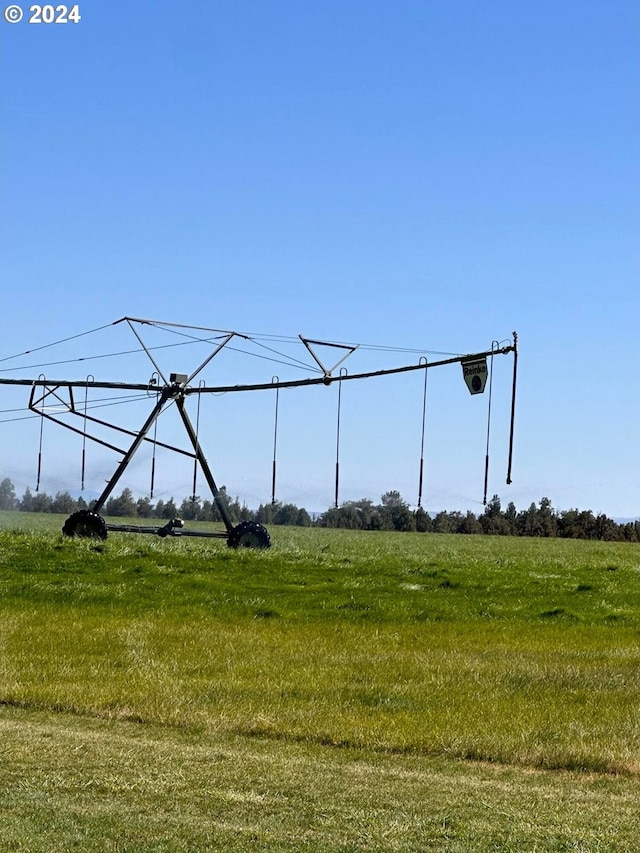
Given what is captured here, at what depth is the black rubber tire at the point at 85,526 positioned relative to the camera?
38281 millimetres

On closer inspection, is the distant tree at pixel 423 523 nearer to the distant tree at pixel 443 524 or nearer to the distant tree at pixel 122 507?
the distant tree at pixel 443 524

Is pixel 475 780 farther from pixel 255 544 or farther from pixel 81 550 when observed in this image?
pixel 255 544

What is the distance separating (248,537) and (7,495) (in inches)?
1562

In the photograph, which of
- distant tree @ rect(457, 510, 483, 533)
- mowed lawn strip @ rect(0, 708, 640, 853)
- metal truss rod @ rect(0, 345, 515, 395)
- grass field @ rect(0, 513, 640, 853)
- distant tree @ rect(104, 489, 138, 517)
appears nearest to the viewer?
mowed lawn strip @ rect(0, 708, 640, 853)

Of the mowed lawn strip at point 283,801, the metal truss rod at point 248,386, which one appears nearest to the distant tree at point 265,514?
the metal truss rod at point 248,386

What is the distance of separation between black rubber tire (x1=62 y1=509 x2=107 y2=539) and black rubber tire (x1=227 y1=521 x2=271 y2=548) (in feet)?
13.5

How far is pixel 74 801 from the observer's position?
10844 millimetres

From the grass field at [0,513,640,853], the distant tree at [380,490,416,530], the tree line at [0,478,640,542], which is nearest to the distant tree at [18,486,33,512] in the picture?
the tree line at [0,478,640,542]

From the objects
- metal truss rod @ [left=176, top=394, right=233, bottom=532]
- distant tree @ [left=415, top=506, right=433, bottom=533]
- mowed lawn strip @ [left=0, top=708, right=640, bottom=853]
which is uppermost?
metal truss rod @ [left=176, top=394, right=233, bottom=532]

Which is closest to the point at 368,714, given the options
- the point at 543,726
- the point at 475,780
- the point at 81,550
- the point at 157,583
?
the point at 543,726

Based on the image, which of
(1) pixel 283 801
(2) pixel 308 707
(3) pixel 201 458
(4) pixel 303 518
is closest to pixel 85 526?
(3) pixel 201 458

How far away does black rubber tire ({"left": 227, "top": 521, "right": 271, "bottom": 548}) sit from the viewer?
38094mm

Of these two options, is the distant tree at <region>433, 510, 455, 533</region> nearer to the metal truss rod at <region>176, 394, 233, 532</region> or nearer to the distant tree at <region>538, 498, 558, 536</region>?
the distant tree at <region>538, 498, 558, 536</region>

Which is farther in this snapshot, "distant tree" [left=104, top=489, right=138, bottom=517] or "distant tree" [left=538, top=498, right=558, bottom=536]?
"distant tree" [left=538, top=498, right=558, bottom=536]
